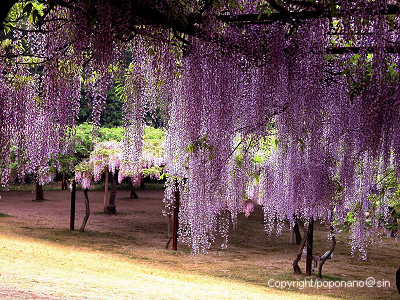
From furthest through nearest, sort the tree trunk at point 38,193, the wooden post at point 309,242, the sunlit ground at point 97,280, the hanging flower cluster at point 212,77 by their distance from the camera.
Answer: the tree trunk at point 38,193 < the wooden post at point 309,242 < the sunlit ground at point 97,280 < the hanging flower cluster at point 212,77

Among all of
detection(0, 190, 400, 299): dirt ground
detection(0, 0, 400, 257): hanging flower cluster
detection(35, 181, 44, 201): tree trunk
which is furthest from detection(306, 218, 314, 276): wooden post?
detection(35, 181, 44, 201): tree trunk

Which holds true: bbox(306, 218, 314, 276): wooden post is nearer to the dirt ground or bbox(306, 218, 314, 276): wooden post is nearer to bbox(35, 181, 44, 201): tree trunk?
the dirt ground

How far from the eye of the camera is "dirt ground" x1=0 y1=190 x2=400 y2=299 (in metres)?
10.4

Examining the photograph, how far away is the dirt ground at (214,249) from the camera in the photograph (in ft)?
34.0

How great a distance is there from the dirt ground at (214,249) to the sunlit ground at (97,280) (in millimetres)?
467

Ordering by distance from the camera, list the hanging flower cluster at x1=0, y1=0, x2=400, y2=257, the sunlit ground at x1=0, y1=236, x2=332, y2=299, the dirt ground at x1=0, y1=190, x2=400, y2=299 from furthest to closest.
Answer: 1. the dirt ground at x1=0, y1=190, x2=400, y2=299
2. the sunlit ground at x1=0, y1=236, x2=332, y2=299
3. the hanging flower cluster at x1=0, y1=0, x2=400, y2=257

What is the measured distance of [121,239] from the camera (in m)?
15.5

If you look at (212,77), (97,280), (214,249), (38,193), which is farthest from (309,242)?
(38,193)

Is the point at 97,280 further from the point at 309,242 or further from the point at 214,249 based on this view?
the point at 214,249

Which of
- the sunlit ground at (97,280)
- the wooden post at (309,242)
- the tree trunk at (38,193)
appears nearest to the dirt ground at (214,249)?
the wooden post at (309,242)

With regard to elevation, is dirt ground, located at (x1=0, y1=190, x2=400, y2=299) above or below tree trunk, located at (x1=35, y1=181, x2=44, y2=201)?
below

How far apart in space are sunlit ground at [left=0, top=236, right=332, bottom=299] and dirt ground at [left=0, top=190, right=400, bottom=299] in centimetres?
47

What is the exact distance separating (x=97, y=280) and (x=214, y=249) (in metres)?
6.34

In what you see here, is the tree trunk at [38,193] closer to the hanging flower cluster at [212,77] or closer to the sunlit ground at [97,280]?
the sunlit ground at [97,280]
